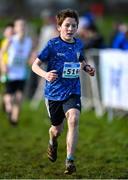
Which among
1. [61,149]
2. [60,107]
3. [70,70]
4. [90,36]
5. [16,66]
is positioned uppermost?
[90,36]

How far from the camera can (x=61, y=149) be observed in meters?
11.4

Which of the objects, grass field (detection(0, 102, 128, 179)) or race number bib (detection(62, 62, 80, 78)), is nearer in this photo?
race number bib (detection(62, 62, 80, 78))

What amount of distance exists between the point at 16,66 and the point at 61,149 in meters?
3.73

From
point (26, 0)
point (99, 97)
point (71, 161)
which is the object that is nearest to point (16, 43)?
point (99, 97)

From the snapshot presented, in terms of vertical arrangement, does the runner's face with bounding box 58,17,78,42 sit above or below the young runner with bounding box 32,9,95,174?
above

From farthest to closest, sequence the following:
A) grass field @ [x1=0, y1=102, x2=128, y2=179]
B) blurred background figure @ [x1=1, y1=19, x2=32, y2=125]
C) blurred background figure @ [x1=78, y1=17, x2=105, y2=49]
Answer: blurred background figure @ [x1=78, y1=17, x2=105, y2=49] → blurred background figure @ [x1=1, y1=19, x2=32, y2=125] → grass field @ [x1=0, y1=102, x2=128, y2=179]

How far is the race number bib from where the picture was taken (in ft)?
29.0

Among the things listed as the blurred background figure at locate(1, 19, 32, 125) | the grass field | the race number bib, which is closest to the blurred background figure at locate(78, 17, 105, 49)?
the grass field

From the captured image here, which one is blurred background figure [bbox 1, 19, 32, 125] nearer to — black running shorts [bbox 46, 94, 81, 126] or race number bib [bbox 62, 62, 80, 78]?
black running shorts [bbox 46, 94, 81, 126]

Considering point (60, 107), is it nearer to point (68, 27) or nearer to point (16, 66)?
point (68, 27)

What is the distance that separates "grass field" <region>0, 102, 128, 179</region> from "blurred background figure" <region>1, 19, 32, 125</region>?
400mm

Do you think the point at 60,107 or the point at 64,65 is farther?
the point at 60,107

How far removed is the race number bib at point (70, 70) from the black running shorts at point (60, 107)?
26cm

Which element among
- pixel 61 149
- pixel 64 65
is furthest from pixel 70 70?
pixel 61 149
